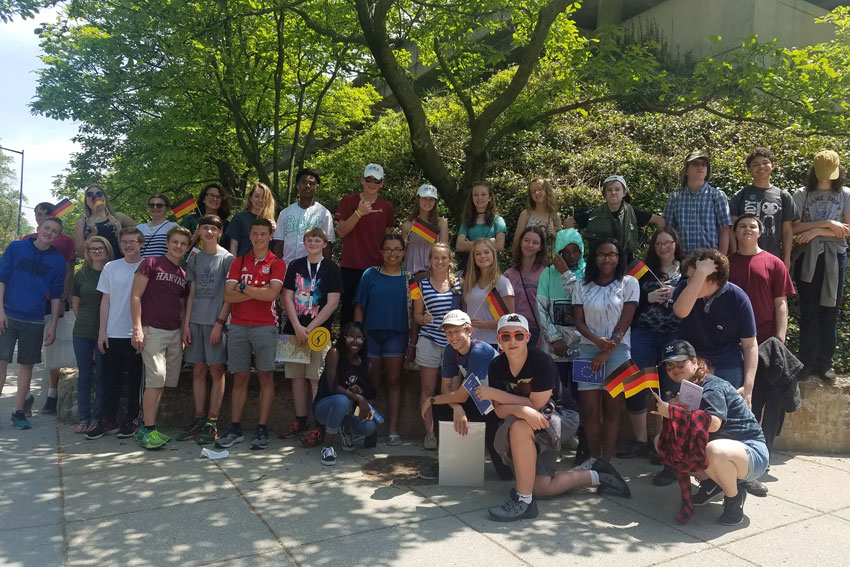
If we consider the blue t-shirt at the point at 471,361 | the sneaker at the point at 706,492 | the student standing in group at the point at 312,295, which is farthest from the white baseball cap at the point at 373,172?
the sneaker at the point at 706,492

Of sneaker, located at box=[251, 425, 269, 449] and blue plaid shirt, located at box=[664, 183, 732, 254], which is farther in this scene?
blue plaid shirt, located at box=[664, 183, 732, 254]

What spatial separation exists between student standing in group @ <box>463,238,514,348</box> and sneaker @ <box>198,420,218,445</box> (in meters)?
2.56

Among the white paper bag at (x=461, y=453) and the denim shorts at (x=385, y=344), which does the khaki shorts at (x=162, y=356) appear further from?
the white paper bag at (x=461, y=453)

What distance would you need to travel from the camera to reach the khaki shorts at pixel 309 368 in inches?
225

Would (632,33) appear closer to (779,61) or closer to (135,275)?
(779,61)

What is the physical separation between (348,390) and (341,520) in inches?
60.6

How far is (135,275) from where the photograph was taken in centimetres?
554

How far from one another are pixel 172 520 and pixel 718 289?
13.8 ft

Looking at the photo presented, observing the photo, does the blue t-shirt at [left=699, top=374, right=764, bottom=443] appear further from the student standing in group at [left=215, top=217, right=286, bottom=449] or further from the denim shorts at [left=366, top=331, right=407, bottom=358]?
the student standing in group at [left=215, top=217, right=286, bottom=449]

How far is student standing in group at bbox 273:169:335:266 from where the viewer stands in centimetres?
630

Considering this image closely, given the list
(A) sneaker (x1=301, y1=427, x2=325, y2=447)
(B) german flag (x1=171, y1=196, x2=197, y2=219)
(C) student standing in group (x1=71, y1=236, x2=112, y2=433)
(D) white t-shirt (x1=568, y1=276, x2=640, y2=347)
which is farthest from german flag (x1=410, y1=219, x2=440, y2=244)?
(C) student standing in group (x1=71, y1=236, x2=112, y2=433)

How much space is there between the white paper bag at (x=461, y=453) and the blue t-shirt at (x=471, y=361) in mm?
384

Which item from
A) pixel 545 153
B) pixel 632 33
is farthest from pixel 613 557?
pixel 632 33

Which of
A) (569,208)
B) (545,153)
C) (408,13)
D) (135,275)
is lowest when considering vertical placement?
(135,275)
